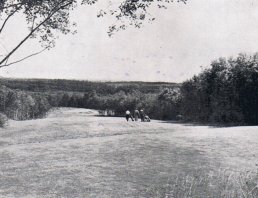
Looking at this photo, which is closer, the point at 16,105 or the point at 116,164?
the point at 116,164

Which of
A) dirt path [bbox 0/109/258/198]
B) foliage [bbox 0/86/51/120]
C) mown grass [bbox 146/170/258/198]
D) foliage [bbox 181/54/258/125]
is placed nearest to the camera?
mown grass [bbox 146/170/258/198]

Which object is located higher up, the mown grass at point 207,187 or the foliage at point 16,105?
the foliage at point 16,105

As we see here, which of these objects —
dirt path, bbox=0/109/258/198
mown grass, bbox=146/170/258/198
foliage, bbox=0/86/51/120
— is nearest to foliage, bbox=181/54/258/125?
dirt path, bbox=0/109/258/198

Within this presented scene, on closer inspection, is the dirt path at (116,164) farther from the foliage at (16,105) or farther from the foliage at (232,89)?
the foliage at (16,105)

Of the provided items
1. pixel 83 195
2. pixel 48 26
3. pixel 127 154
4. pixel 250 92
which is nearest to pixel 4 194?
pixel 83 195

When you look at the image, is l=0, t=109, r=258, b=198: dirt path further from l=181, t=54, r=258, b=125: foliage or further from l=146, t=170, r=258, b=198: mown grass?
l=181, t=54, r=258, b=125: foliage

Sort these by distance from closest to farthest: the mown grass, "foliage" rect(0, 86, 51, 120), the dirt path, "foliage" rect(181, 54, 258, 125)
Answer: the mown grass, the dirt path, "foliage" rect(181, 54, 258, 125), "foliage" rect(0, 86, 51, 120)

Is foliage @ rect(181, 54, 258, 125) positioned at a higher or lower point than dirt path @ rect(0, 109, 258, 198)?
higher

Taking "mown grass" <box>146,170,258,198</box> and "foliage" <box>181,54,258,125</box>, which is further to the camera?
"foliage" <box>181,54,258,125</box>

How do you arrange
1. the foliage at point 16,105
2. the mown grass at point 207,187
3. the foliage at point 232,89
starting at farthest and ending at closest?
the foliage at point 16,105 → the foliage at point 232,89 → the mown grass at point 207,187

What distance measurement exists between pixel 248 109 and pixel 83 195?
62.1 metres

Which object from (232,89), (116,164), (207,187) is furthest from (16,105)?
(207,187)

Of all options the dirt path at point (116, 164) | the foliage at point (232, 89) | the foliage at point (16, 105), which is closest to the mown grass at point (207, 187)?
the dirt path at point (116, 164)

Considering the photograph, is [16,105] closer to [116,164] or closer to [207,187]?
[116,164]
